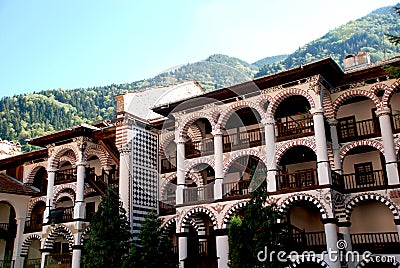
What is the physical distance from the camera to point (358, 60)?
19.8 m

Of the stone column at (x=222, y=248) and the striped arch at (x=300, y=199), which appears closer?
the striped arch at (x=300, y=199)

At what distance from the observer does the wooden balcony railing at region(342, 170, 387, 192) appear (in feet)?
52.0

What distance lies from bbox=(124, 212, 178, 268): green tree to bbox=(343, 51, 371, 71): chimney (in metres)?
Result: 10.8

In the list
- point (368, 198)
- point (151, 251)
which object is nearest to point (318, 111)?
point (368, 198)

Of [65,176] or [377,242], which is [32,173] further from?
[377,242]

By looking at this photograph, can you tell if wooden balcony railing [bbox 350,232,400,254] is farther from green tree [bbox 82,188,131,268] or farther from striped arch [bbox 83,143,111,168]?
striped arch [bbox 83,143,111,168]

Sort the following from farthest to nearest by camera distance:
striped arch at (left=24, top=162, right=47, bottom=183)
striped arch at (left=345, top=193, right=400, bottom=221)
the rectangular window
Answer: striped arch at (left=24, top=162, right=47, bottom=183), the rectangular window, striped arch at (left=345, top=193, right=400, bottom=221)

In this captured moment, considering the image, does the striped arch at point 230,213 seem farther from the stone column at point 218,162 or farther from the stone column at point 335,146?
the stone column at point 335,146

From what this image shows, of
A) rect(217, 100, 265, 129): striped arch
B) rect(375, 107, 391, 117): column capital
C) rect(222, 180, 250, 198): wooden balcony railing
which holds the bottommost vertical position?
rect(222, 180, 250, 198): wooden balcony railing

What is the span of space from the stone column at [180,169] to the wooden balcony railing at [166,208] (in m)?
1.22

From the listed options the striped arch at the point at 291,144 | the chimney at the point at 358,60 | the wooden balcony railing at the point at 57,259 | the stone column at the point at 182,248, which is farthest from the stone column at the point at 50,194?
the chimney at the point at 358,60

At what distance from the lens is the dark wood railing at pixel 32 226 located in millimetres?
22266

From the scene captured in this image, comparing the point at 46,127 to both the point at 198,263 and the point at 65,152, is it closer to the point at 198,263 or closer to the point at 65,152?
the point at 65,152

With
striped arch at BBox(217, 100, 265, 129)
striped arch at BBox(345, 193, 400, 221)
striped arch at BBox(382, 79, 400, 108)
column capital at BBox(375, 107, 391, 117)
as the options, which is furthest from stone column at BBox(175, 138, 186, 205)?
striped arch at BBox(382, 79, 400, 108)
